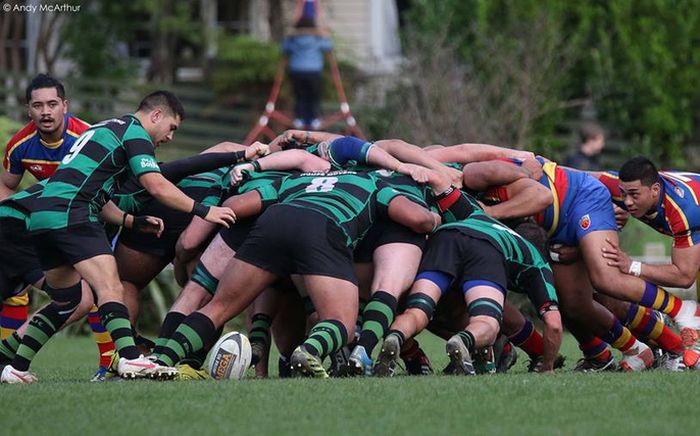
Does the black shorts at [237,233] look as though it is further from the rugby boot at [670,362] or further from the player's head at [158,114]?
the rugby boot at [670,362]

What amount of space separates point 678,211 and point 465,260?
1.71m

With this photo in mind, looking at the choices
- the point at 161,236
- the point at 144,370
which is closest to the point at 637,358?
the point at 161,236

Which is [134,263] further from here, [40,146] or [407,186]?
[407,186]

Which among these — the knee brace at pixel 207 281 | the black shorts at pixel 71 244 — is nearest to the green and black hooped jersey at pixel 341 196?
the knee brace at pixel 207 281

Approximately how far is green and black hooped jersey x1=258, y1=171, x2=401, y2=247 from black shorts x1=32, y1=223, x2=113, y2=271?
4.18 ft

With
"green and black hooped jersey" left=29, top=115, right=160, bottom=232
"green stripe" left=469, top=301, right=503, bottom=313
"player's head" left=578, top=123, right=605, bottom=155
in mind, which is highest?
"green and black hooped jersey" left=29, top=115, right=160, bottom=232

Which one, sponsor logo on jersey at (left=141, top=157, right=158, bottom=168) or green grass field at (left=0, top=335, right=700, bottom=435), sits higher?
sponsor logo on jersey at (left=141, top=157, right=158, bottom=168)

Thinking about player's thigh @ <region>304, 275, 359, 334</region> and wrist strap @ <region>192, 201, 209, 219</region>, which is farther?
wrist strap @ <region>192, 201, 209, 219</region>

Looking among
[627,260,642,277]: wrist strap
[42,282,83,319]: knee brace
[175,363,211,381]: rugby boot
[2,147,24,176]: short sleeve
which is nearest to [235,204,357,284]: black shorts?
[175,363,211,381]: rugby boot

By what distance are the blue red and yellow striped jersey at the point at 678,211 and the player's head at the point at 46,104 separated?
4259mm

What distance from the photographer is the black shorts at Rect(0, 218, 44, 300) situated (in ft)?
32.3

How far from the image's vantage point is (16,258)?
10047 mm

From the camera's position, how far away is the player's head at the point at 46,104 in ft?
34.1

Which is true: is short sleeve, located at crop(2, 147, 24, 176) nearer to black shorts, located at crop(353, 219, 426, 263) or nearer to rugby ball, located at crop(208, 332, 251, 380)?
rugby ball, located at crop(208, 332, 251, 380)
